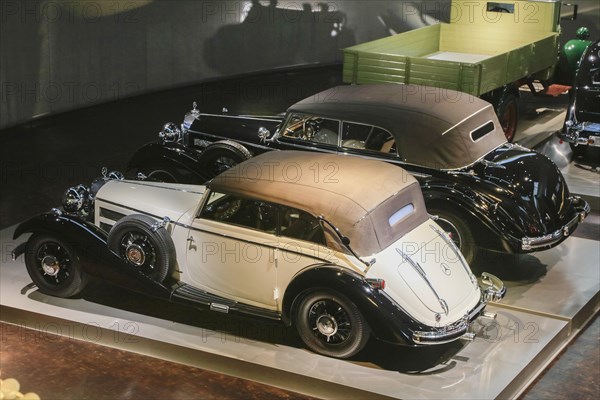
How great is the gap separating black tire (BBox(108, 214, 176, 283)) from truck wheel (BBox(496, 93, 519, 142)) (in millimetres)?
5501

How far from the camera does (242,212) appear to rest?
6574 mm

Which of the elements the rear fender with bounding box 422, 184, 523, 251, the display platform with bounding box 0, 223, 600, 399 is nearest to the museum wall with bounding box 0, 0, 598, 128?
the display platform with bounding box 0, 223, 600, 399

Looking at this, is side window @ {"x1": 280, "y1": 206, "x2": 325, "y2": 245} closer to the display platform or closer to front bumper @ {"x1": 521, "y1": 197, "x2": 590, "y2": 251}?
the display platform

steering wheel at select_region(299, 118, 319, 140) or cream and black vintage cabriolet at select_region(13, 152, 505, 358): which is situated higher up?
steering wheel at select_region(299, 118, 319, 140)

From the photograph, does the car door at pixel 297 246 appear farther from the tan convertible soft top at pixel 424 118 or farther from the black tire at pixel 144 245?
the tan convertible soft top at pixel 424 118

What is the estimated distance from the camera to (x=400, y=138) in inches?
316

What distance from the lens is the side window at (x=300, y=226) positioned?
6.30 meters

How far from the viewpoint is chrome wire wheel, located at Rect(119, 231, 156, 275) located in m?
6.72

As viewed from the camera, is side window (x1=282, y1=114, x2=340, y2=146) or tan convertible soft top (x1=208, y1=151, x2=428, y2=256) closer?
tan convertible soft top (x1=208, y1=151, x2=428, y2=256)

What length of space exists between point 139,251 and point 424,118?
8.86ft

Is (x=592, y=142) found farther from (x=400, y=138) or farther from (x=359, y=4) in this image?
(x=359, y=4)

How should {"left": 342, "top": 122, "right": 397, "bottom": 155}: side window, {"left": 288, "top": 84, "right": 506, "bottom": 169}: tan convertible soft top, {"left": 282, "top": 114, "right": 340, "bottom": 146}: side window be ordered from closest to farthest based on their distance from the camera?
1. {"left": 288, "top": 84, "right": 506, "bottom": 169}: tan convertible soft top
2. {"left": 342, "top": 122, "right": 397, "bottom": 155}: side window
3. {"left": 282, "top": 114, "right": 340, "bottom": 146}: side window

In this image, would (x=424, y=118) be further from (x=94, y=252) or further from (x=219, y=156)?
(x=94, y=252)

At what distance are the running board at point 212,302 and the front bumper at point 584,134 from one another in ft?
16.9
